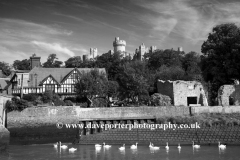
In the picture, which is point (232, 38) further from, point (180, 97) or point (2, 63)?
point (2, 63)

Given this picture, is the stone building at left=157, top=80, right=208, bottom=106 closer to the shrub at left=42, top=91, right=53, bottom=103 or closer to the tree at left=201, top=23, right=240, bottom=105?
the tree at left=201, top=23, right=240, bottom=105

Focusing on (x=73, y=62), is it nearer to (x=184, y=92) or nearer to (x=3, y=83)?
(x=3, y=83)

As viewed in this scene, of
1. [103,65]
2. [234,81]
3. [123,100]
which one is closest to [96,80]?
[123,100]

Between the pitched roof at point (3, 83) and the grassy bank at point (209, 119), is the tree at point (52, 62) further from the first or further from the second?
the grassy bank at point (209, 119)

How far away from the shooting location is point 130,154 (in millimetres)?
18453

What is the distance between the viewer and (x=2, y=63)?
64562mm

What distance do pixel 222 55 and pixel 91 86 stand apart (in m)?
17.5

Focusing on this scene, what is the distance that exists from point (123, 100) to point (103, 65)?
72.2 feet

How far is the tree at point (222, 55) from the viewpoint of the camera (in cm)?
3478

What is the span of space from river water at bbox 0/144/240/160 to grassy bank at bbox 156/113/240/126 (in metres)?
5.01

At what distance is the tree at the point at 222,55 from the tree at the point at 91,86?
558 inches

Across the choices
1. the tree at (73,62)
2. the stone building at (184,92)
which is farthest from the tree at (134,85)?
the tree at (73,62)

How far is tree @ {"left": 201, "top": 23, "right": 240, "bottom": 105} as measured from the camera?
3478 centimetres

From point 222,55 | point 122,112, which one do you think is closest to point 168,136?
point 122,112
